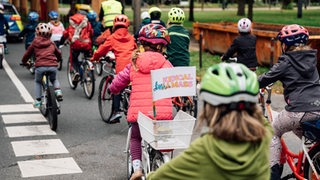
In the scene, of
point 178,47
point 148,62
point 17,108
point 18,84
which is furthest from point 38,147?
point 18,84

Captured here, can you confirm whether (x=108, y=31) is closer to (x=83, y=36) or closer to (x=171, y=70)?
(x=83, y=36)

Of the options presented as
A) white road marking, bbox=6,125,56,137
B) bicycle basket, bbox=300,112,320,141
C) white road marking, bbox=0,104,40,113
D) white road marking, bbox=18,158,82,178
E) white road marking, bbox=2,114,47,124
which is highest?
bicycle basket, bbox=300,112,320,141

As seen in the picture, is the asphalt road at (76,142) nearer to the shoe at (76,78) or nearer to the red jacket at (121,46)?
the shoe at (76,78)

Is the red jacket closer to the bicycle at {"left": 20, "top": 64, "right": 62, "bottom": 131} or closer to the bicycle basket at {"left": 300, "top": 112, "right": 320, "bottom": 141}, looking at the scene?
the bicycle at {"left": 20, "top": 64, "right": 62, "bottom": 131}

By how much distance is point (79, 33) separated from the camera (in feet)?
42.4

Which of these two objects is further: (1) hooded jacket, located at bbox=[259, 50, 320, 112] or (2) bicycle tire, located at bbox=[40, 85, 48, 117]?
(2) bicycle tire, located at bbox=[40, 85, 48, 117]

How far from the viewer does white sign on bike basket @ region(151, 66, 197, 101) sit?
5.14 meters

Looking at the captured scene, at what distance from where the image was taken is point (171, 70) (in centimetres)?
516

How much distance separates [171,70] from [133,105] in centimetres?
76

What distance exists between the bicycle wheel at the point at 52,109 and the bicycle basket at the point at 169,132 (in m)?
4.58

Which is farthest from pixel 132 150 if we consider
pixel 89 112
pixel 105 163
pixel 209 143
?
pixel 89 112

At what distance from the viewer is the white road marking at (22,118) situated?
10.4 metres

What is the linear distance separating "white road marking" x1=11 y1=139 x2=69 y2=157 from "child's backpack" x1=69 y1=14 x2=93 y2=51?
4.15m

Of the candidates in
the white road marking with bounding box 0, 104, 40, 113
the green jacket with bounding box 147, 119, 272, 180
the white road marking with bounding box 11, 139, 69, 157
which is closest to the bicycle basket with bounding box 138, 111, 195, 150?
the green jacket with bounding box 147, 119, 272, 180
